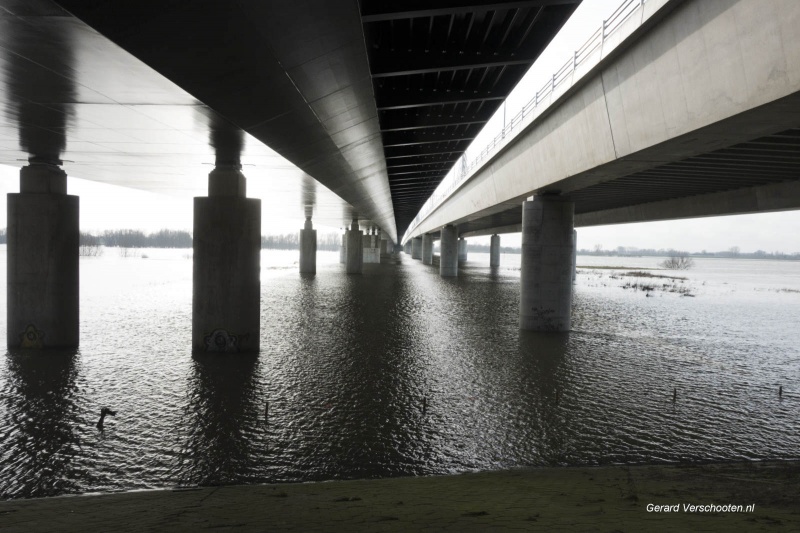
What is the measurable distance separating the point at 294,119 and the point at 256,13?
189 inches

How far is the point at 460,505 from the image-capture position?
5.45 m

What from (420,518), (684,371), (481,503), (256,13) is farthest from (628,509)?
(684,371)

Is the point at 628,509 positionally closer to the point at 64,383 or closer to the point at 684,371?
the point at 684,371

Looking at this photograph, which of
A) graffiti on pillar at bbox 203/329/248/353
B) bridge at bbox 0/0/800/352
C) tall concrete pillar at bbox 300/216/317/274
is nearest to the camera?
bridge at bbox 0/0/800/352

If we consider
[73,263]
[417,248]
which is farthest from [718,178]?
[417,248]

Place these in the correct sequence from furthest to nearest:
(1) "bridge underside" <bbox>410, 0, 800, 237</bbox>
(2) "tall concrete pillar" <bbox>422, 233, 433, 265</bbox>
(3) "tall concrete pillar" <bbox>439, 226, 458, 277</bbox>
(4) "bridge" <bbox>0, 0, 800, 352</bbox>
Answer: (2) "tall concrete pillar" <bbox>422, 233, 433, 265</bbox> < (3) "tall concrete pillar" <bbox>439, 226, 458, 277</bbox> < (1) "bridge underside" <bbox>410, 0, 800, 237</bbox> < (4) "bridge" <bbox>0, 0, 800, 352</bbox>

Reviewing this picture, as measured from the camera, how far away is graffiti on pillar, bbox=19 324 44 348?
46.7 ft

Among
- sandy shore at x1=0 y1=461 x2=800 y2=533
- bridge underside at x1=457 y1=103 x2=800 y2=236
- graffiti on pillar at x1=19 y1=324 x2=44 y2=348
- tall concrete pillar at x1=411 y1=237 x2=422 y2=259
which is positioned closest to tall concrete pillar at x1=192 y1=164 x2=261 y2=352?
graffiti on pillar at x1=19 y1=324 x2=44 y2=348

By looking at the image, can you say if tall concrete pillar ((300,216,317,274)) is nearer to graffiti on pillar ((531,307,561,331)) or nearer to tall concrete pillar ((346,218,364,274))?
tall concrete pillar ((346,218,364,274))

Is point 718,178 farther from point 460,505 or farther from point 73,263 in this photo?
point 73,263

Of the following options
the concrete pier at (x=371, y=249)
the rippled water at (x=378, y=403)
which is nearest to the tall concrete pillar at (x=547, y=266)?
the rippled water at (x=378, y=403)

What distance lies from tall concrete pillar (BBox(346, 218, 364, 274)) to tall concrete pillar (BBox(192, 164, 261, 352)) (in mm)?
37671

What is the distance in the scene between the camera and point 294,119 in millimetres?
11289

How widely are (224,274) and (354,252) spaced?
128 feet
